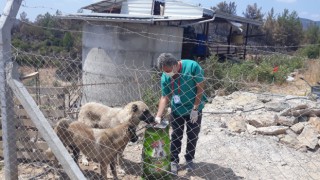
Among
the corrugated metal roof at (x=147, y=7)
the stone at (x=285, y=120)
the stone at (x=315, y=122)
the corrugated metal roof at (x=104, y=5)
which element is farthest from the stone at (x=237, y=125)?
the corrugated metal roof at (x=104, y=5)

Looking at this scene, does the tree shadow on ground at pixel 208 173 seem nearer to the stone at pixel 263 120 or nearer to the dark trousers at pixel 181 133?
the dark trousers at pixel 181 133

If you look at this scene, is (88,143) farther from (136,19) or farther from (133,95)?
(136,19)

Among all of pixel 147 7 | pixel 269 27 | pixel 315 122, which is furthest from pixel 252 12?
pixel 315 122

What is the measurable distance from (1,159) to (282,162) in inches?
155

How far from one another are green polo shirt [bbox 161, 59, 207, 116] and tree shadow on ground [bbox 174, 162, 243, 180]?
2.68 feet

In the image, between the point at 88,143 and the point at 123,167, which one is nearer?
the point at 88,143

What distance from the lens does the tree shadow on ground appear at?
4438mm

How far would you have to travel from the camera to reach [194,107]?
13.2 feet

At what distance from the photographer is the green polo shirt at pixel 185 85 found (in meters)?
3.92

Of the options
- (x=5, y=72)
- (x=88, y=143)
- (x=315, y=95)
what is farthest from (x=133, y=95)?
(x=5, y=72)

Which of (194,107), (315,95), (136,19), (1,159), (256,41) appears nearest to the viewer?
(194,107)

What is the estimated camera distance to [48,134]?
2.82 metres

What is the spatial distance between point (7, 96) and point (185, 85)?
6.11ft

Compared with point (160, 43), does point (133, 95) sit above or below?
below
